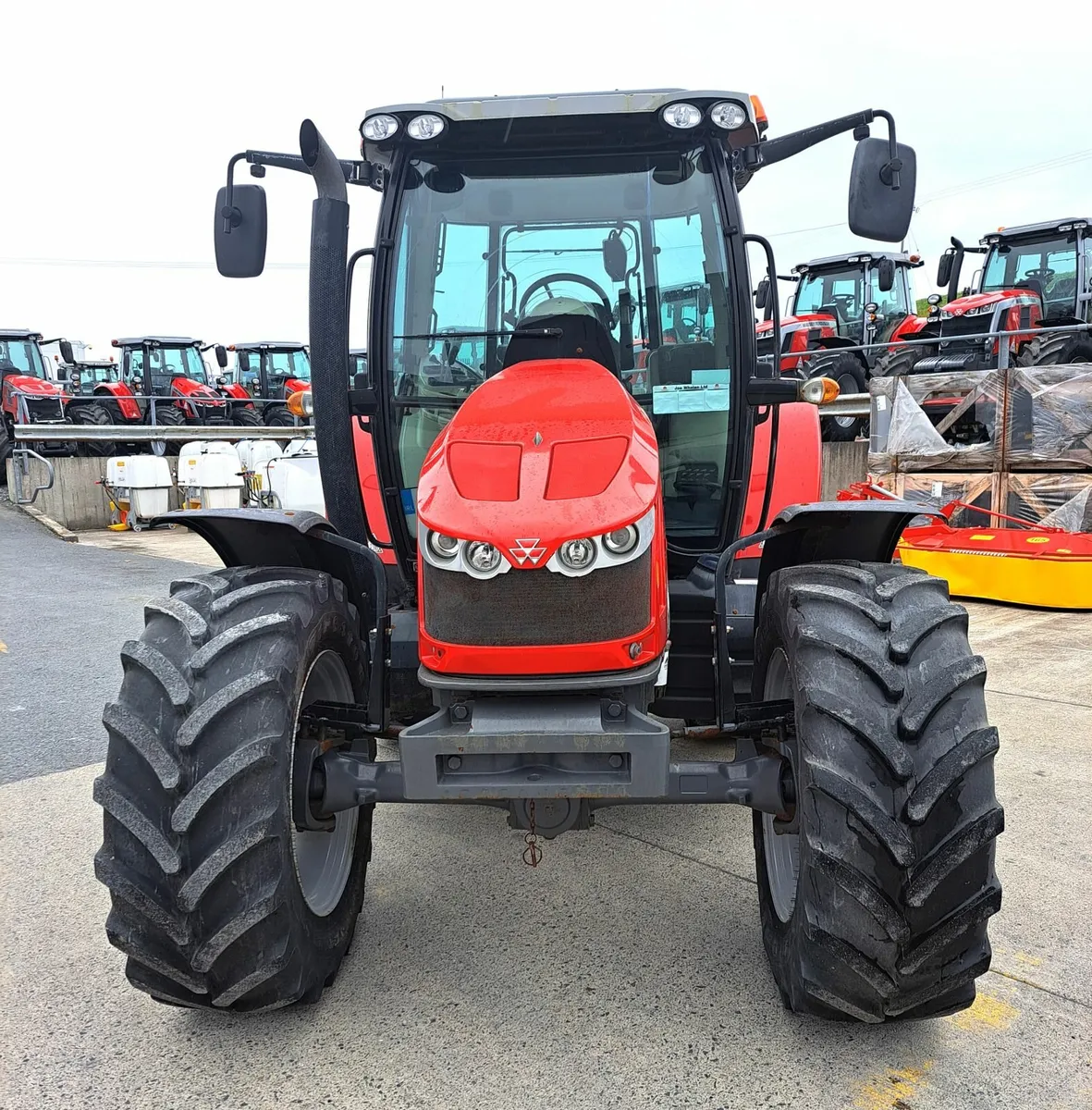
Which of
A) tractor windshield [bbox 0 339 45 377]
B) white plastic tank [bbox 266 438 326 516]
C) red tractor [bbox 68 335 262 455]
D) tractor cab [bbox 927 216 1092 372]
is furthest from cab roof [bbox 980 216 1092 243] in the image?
tractor windshield [bbox 0 339 45 377]

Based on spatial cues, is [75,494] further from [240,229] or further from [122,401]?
[240,229]

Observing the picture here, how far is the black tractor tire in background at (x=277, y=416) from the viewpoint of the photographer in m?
22.2

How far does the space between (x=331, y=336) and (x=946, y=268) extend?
13.2m

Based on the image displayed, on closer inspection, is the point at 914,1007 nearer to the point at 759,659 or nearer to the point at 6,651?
the point at 759,659

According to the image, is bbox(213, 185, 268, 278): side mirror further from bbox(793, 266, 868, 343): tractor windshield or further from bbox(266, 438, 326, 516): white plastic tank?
bbox(793, 266, 868, 343): tractor windshield

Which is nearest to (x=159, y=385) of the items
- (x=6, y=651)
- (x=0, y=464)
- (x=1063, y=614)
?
(x=0, y=464)

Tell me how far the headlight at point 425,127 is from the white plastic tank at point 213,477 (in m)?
13.4

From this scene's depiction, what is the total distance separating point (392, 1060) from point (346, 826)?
721 millimetres

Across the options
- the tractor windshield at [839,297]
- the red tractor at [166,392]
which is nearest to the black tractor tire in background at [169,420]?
the red tractor at [166,392]

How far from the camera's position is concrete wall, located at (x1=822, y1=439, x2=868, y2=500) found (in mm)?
13148

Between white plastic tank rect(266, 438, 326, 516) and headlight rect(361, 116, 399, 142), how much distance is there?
34.5 feet

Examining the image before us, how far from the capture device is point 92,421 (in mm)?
19234

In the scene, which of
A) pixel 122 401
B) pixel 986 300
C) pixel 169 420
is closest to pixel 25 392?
pixel 122 401

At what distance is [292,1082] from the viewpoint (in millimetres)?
2166
